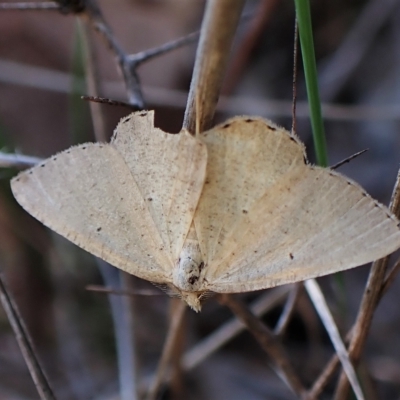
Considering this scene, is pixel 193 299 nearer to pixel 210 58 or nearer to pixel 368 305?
pixel 368 305

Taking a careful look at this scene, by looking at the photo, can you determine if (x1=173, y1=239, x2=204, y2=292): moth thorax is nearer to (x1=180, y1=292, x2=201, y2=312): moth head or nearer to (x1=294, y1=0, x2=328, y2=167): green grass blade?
(x1=180, y1=292, x2=201, y2=312): moth head

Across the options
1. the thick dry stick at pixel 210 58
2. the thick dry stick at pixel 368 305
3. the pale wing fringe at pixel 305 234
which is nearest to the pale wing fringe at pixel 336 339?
the thick dry stick at pixel 368 305

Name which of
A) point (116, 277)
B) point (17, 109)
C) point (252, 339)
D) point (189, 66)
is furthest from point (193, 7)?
point (252, 339)

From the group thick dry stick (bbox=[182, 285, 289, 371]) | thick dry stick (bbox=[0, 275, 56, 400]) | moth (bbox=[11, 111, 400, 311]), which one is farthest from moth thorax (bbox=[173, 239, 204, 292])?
thick dry stick (bbox=[182, 285, 289, 371])

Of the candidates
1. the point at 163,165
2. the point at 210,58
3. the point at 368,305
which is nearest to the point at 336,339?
the point at 368,305

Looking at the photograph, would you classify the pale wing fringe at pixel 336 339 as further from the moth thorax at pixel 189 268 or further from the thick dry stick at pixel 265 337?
the moth thorax at pixel 189 268

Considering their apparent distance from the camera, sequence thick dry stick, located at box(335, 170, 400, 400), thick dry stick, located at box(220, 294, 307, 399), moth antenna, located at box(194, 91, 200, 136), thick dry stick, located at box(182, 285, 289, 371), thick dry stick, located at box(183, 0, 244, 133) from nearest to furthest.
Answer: thick dry stick, located at box(183, 0, 244, 133) < moth antenna, located at box(194, 91, 200, 136) < thick dry stick, located at box(335, 170, 400, 400) < thick dry stick, located at box(220, 294, 307, 399) < thick dry stick, located at box(182, 285, 289, 371)
